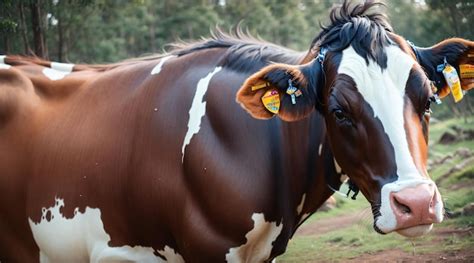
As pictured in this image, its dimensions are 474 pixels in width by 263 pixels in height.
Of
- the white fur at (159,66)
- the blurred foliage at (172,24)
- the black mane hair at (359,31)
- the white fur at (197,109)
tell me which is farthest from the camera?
the blurred foliage at (172,24)

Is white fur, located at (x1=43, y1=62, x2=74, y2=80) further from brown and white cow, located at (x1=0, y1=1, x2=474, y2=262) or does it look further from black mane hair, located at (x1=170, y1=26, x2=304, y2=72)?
black mane hair, located at (x1=170, y1=26, x2=304, y2=72)

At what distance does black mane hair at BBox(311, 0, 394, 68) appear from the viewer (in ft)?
10.6

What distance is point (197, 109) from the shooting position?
3742mm

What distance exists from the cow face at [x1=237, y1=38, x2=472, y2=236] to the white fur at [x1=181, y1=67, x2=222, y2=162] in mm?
502

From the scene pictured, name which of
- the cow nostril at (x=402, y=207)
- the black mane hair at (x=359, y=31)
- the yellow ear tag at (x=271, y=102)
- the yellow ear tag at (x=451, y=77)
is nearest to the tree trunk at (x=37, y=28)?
the black mane hair at (x=359, y=31)

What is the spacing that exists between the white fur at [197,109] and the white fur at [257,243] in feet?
2.09

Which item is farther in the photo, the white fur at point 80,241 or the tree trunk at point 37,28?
the tree trunk at point 37,28

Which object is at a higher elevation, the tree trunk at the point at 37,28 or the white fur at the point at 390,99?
the white fur at the point at 390,99

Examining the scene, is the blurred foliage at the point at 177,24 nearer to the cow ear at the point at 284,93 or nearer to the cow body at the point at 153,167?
the cow body at the point at 153,167

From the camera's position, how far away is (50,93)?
4406 mm

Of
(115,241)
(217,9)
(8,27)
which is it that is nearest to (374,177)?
(115,241)

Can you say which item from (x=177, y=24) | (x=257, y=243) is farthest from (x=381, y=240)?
(x=177, y=24)

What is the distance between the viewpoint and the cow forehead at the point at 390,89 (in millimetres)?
2951

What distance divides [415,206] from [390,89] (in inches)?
26.0
